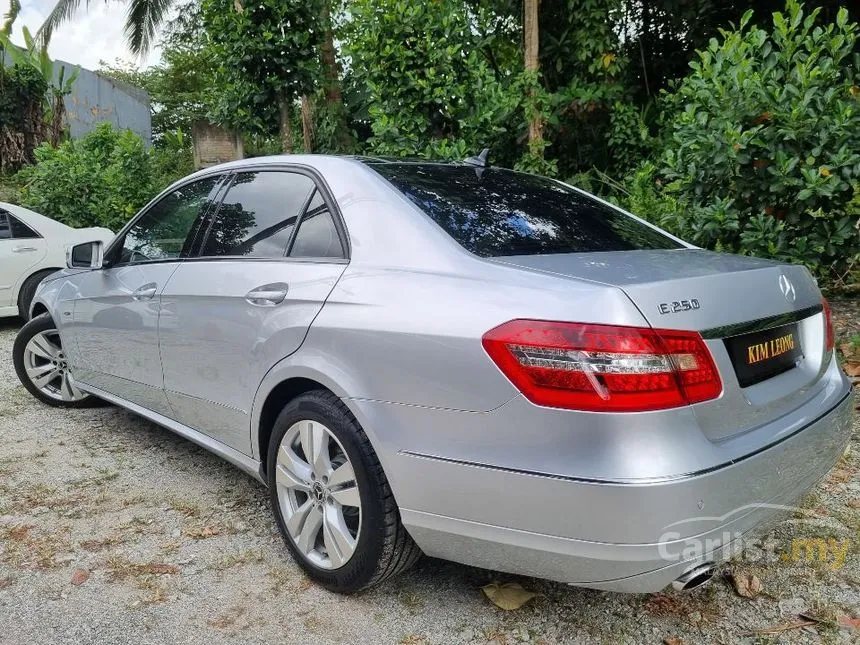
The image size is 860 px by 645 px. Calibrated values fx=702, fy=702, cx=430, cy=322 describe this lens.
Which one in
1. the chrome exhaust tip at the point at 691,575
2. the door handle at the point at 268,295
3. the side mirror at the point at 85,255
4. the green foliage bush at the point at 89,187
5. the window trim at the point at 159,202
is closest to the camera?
the chrome exhaust tip at the point at 691,575

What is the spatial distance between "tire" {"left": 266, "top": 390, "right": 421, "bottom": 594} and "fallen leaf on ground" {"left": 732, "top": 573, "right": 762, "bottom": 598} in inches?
45.2

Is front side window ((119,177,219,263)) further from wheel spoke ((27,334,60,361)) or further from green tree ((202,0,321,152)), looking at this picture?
green tree ((202,0,321,152))

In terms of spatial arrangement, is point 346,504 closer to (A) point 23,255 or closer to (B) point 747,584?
(B) point 747,584

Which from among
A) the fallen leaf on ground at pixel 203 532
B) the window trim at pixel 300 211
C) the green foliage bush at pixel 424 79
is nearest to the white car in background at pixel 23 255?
the green foliage bush at pixel 424 79

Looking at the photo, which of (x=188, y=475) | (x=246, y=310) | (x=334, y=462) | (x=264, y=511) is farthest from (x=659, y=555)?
(x=188, y=475)

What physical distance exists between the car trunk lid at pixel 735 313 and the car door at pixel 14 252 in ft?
23.1

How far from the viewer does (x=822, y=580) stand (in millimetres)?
2523

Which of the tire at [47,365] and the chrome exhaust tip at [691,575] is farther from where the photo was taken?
the tire at [47,365]

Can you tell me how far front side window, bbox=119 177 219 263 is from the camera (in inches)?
135

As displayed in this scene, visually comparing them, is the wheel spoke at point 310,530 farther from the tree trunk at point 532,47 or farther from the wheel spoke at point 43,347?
the tree trunk at point 532,47

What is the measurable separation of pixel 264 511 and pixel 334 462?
953mm

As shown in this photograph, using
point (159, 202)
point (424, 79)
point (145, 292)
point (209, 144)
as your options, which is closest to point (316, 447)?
point (145, 292)

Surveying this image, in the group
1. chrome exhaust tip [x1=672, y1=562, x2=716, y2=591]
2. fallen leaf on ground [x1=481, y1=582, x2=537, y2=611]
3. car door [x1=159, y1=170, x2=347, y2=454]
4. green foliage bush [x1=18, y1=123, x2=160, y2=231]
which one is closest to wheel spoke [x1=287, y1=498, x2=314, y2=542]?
car door [x1=159, y1=170, x2=347, y2=454]

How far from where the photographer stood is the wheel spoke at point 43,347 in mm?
4777
